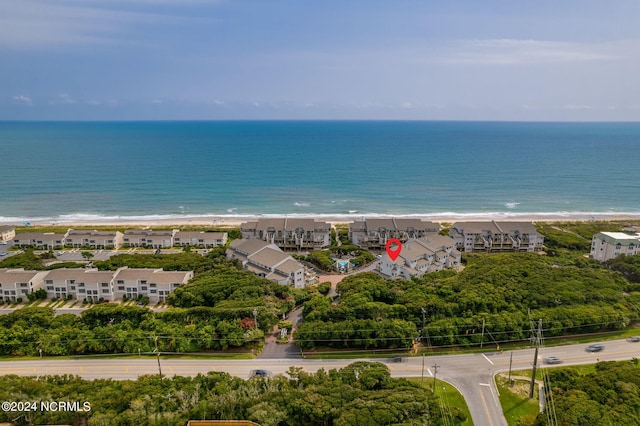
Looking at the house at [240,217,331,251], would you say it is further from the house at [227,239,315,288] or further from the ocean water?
the ocean water

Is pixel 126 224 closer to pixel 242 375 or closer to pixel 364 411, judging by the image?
pixel 242 375

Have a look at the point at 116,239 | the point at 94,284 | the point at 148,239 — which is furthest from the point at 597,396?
the point at 116,239

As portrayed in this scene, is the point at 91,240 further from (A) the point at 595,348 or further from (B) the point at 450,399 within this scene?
(A) the point at 595,348

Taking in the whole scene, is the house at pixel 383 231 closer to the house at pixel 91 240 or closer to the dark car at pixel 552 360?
the dark car at pixel 552 360

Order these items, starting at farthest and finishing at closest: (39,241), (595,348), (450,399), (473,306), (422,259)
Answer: (39,241) → (422,259) → (473,306) → (595,348) → (450,399)

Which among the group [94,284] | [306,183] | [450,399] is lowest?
[450,399]
